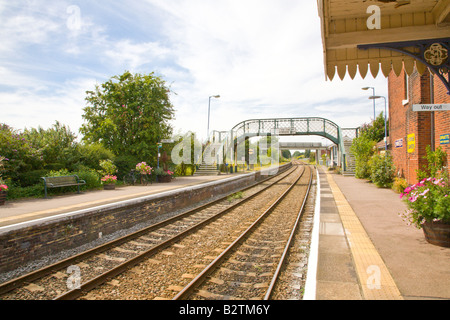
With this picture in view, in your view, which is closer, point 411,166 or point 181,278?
point 181,278

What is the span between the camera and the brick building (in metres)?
8.88

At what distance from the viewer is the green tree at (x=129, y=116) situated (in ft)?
60.8

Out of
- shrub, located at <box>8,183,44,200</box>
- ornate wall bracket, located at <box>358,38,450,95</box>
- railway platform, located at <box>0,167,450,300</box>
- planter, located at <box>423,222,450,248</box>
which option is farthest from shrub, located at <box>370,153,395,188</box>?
shrub, located at <box>8,183,44,200</box>

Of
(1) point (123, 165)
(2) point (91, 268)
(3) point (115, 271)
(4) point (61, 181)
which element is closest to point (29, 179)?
(4) point (61, 181)

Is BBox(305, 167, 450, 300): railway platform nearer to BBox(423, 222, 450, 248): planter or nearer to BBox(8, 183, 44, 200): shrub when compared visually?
BBox(423, 222, 450, 248): planter

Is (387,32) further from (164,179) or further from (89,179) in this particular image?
(164,179)

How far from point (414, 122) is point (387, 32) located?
8216 millimetres

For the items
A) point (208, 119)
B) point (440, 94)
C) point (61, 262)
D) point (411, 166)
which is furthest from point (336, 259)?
point (208, 119)

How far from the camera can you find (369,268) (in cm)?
427

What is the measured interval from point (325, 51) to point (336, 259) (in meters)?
3.51

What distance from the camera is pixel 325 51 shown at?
15.0 feet

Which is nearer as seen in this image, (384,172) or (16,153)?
(16,153)
